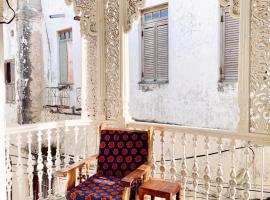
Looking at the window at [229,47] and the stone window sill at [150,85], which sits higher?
the window at [229,47]

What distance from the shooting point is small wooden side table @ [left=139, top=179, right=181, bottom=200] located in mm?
2882

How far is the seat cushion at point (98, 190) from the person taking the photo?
280cm

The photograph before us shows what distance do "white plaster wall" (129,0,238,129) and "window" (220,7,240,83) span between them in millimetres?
121

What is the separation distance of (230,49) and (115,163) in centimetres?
349

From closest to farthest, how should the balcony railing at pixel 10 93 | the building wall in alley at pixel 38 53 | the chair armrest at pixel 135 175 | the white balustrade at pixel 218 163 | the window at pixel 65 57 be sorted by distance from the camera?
the chair armrest at pixel 135 175 < the white balustrade at pixel 218 163 < the building wall in alley at pixel 38 53 < the window at pixel 65 57 < the balcony railing at pixel 10 93

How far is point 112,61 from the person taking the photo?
169 inches

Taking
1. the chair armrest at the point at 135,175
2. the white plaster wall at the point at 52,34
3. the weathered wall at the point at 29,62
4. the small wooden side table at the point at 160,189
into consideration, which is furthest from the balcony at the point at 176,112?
the white plaster wall at the point at 52,34

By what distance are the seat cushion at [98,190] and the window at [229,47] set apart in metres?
3.43

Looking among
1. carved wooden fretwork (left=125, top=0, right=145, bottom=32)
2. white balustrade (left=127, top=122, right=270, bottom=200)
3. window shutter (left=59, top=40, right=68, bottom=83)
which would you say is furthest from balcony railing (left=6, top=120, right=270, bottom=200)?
window shutter (left=59, top=40, right=68, bottom=83)

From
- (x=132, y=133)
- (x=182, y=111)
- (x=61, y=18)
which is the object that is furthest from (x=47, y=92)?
(x=132, y=133)

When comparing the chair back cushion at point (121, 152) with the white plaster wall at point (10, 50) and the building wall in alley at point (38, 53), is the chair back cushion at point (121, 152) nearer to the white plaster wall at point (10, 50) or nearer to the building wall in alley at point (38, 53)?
the building wall in alley at point (38, 53)

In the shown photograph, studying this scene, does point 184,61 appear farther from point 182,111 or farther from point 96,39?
point 96,39

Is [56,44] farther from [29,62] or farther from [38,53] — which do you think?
[29,62]

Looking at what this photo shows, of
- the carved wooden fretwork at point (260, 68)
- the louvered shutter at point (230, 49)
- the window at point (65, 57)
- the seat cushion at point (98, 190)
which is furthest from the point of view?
the window at point (65, 57)
